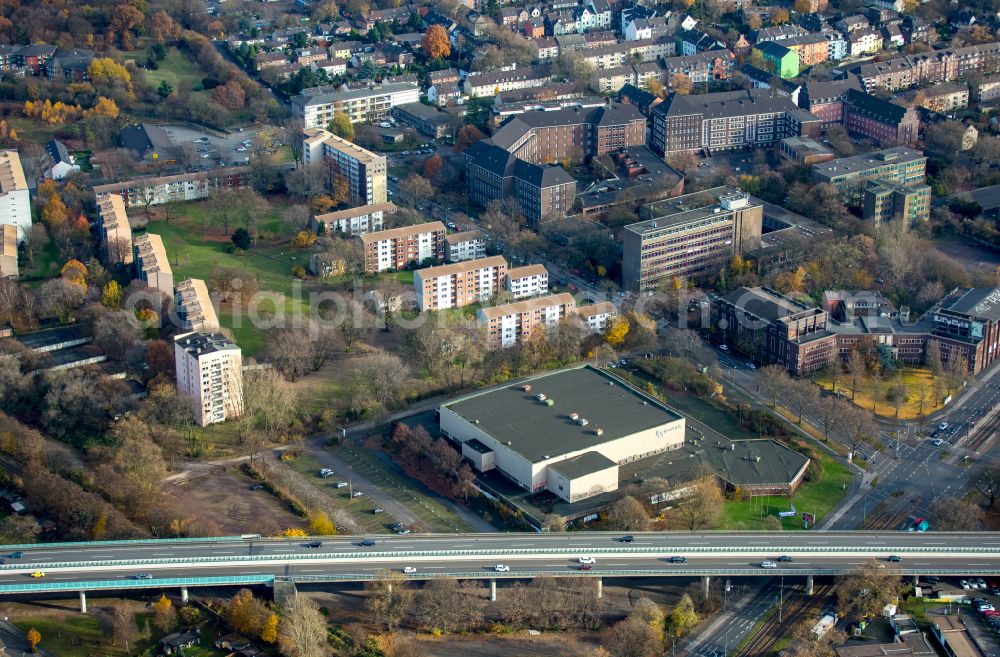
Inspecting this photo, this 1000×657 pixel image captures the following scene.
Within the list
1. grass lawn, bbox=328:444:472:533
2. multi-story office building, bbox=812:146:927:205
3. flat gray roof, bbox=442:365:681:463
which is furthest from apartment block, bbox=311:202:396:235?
multi-story office building, bbox=812:146:927:205

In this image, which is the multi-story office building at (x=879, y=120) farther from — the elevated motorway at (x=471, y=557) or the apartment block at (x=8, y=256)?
the apartment block at (x=8, y=256)

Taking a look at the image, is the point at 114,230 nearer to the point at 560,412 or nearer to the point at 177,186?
the point at 177,186

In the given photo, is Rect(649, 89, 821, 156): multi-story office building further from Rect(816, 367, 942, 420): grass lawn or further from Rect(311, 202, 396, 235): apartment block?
Rect(816, 367, 942, 420): grass lawn

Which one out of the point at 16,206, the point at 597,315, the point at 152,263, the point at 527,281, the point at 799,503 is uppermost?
the point at 16,206

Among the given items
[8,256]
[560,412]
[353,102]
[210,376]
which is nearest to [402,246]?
[210,376]

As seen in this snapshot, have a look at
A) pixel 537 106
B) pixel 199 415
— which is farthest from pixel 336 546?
pixel 537 106
